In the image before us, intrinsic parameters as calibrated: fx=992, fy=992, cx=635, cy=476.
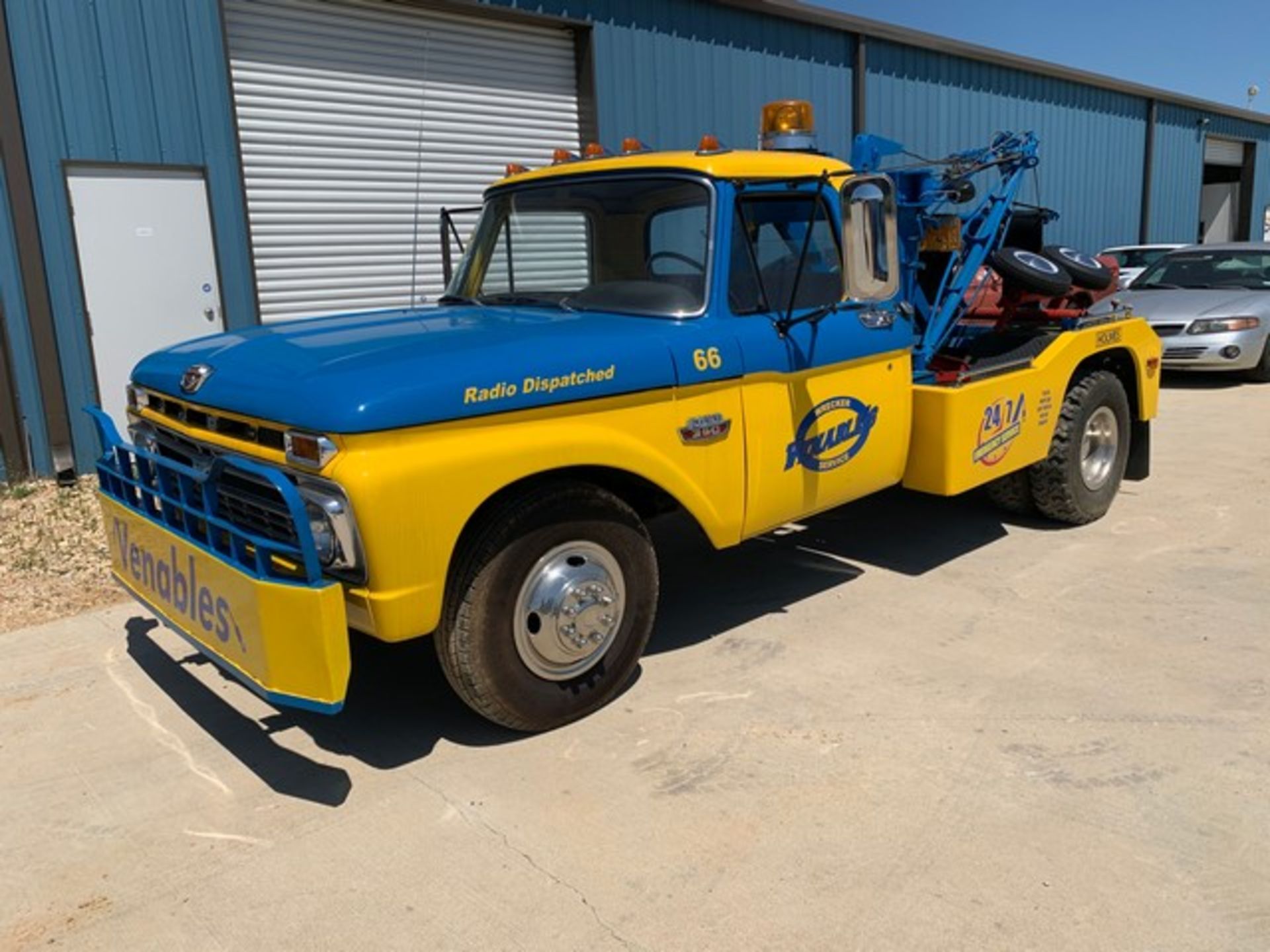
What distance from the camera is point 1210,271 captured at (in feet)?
41.2

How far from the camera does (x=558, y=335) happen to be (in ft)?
11.9

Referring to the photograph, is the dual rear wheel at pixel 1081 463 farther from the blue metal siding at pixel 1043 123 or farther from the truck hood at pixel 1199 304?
the blue metal siding at pixel 1043 123

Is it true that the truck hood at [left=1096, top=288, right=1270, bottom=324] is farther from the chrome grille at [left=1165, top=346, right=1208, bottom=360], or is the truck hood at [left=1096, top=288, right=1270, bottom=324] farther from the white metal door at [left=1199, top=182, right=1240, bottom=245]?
the white metal door at [left=1199, top=182, right=1240, bottom=245]

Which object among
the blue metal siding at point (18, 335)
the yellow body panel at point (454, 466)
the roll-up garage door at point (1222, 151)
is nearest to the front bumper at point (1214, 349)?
the yellow body panel at point (454, 466)

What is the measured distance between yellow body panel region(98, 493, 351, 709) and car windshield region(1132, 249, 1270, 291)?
40.5 ft

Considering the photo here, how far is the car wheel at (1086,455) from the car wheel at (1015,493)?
5 centimetres

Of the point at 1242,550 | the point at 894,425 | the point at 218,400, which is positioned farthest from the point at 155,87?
the point at 1242,550

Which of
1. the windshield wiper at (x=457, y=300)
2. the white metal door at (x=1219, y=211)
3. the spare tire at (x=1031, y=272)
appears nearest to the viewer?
the windshield wiper at (x=457, y=300)

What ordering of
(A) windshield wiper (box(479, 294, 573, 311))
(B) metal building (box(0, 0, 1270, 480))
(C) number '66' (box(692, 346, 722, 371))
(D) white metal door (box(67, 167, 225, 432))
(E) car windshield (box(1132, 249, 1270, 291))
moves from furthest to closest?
(E) car windshield (box(1132, 249, 1270, 291)) → (D) white metal door (box(67, 167, 225, 432)) → (B) metal building (box(0, 0, 1270, 480)) → (A) windshield wiper (box(479, 294, 573, 311)) → (C) number '66' (box(692, 346, 722, 371))

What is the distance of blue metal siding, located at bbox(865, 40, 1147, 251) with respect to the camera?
15.2m

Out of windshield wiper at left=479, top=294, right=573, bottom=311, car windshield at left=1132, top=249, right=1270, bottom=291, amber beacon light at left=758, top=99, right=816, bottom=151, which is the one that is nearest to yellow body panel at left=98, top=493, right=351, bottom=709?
windshield wiper at left=479, top=294, right=573, bottom=311

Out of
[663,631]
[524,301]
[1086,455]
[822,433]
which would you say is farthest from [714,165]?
[1086,455]

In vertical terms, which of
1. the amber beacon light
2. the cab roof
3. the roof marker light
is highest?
the amber beacon light

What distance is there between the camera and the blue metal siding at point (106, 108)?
7434 millimetres
